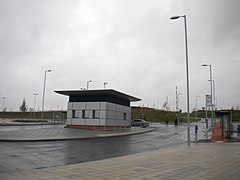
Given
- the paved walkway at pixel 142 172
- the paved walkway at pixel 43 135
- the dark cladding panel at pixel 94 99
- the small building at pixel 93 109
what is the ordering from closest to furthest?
the paved walkway at pixel 142 172, the paved walkway at pixel 43 135, the small building at pixel 93 109, the dark cladding panel at pixel 94 99

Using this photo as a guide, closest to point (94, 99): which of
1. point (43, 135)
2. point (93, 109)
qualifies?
point (93, 109)

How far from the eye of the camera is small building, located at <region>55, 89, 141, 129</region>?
3597 cm

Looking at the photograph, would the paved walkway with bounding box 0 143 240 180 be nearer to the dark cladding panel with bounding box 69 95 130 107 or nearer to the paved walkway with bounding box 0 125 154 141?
the paved walkway with bounding box 0 125 154 141

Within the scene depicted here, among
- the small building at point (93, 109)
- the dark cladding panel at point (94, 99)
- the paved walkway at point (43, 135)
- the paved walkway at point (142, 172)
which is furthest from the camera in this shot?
the dark cladding panel at point (94, 99)

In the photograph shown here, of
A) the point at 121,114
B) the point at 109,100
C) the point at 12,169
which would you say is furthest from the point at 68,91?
the point at 12,169

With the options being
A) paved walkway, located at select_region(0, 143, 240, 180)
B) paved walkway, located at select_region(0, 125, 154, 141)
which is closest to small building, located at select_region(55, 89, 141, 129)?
paved walkway, located at select_region(0, 125, 154, 141)

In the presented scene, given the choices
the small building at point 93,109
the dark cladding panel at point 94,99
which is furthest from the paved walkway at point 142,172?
the dark cladding panel at point 94,99

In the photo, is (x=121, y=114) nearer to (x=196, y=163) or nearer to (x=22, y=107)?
(x=196, y=163)

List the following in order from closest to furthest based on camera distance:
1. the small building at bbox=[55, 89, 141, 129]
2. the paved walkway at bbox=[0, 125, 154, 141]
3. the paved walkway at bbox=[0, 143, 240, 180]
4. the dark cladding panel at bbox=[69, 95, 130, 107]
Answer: the paved walkway at bbox=[0, 143, 240, 180], the paved walkway at bbox=[0, 125, 154, 141], the small building at bbox=[55, 89, 141, 129], the dark cladding panel at bbox=[69, 95, 130, 107]

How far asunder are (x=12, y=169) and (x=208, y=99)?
20297mm

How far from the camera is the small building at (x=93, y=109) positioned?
3597cm

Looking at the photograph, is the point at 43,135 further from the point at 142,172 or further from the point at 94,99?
the point at 142,172

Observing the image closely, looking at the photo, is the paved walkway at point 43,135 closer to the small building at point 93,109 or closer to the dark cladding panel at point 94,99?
the small building at point 93,109

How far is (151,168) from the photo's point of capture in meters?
9.97
